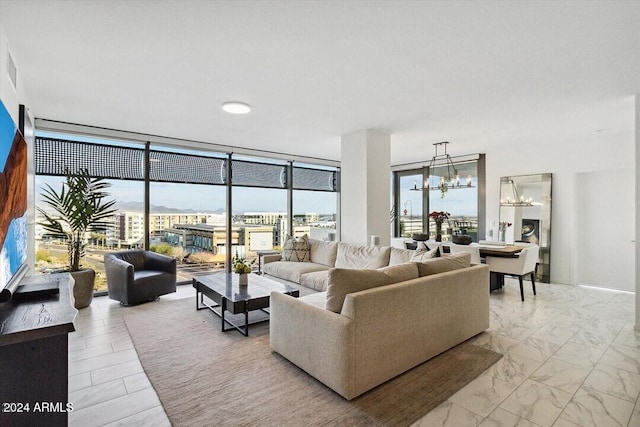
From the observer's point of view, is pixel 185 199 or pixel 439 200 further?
pixel 439 200

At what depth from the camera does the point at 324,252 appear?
532cm

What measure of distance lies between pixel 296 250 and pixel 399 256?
202 centimetres

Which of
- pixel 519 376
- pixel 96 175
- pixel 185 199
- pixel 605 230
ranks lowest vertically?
pixel 519 376

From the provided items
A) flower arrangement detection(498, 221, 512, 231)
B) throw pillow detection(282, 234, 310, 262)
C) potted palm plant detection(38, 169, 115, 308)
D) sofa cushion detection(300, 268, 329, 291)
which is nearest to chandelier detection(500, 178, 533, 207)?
flower arrangement detection(498, 221, 512, 231)

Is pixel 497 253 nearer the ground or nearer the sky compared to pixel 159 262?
nearer the sky

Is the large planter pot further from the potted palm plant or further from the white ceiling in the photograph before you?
the white ceiling

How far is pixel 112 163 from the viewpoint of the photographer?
5.15m

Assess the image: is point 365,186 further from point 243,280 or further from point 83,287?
point 83,287

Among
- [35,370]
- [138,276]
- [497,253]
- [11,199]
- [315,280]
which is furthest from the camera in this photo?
[497,253]

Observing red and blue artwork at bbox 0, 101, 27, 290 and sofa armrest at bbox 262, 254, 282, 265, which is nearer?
red and blue artwork at bbox 0, 101, 27, 290

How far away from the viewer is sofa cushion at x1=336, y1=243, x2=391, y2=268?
4296mm

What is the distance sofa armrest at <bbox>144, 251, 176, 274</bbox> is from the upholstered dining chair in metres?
4.91

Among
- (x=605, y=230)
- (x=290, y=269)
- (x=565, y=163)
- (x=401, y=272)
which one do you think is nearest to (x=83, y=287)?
(x=290, y=269)

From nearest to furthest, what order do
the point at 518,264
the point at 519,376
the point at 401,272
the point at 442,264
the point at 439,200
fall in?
1. the point at 519,376
2. the point at 401,272
3. the point at 442,264
4. the point at 518,264
5. the point at 439,200
